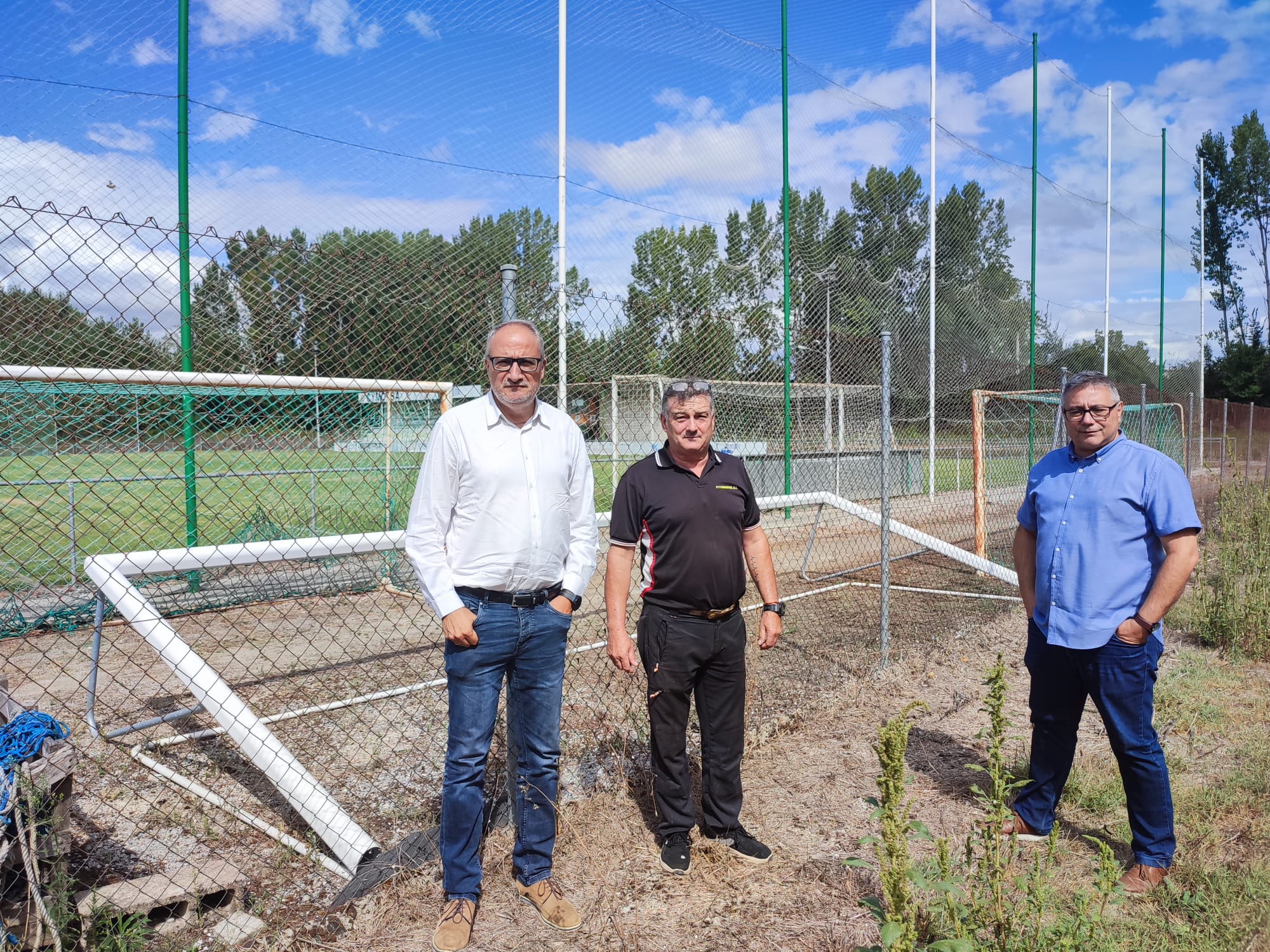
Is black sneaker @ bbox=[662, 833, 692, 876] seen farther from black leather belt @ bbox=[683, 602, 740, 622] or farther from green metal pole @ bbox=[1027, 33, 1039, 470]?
green metal pole @ bbox=[1027, 33, 1039, 470]

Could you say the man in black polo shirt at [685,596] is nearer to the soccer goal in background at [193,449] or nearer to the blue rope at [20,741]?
the blue rope at [20,741]

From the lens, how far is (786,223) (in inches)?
389

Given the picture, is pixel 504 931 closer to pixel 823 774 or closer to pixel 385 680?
pixel 823 774

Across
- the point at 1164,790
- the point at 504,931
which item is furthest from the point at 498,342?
the point at 1164,790

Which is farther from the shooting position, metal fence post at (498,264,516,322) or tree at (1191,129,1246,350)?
tree at (1191,129,1246,350)

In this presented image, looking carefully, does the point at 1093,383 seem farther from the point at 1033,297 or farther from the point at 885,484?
the point at 1033,297

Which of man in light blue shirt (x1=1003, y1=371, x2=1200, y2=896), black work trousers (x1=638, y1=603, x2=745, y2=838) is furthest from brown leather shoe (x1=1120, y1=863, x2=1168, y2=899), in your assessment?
black work trousers (x1=638, y1=603, x2=745, y2=838)

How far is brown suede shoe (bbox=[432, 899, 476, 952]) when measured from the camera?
2.46 metres

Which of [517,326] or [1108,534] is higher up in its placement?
[517,326]

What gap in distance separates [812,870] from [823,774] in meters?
0.89

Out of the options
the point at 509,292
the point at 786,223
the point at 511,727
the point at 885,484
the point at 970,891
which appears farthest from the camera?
the point at 786,223

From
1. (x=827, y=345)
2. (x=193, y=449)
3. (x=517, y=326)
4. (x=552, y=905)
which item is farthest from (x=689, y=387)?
(x=827, y=345)

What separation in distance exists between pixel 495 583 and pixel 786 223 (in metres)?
8.52

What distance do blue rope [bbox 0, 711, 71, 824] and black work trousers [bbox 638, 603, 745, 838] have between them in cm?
184
